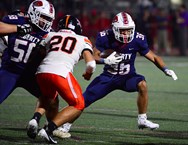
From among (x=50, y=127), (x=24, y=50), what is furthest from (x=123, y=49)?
(x=50, y=127)

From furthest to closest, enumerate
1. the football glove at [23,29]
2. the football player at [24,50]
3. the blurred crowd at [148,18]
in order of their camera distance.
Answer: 1. the blurred crowd at [148,18]
2. the football player at [24,50]
3. the football glove at [23,29]

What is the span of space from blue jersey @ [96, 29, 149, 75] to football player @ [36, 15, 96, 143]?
1.20 meters

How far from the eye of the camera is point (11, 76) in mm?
8109

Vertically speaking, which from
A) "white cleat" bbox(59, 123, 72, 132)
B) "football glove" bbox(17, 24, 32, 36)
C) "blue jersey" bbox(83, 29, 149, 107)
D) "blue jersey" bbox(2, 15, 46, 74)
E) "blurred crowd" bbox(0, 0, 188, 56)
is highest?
"football glove" bbox(17, 24, 32, 36)

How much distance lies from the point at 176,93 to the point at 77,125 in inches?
170

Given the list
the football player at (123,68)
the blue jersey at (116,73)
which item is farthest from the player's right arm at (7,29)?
the blue jersey at (116,73)

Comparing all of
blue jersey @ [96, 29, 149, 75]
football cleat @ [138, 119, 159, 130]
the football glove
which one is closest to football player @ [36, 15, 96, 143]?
the football glove

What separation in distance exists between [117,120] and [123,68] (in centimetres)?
97

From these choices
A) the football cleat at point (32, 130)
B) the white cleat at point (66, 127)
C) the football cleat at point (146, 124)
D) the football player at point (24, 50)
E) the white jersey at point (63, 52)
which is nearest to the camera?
the football cleat at point (32, 130)

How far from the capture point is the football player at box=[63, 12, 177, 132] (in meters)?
8.80

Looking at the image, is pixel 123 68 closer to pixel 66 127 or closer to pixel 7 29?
pixel 66 127

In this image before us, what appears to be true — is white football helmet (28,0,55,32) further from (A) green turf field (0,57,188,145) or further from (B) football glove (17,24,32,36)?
(A) green turf field (0,57,188,145)

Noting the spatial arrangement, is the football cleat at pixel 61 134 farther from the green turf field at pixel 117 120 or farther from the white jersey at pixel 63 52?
the white jersey at pixel 63 52

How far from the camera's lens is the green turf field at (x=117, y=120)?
7922mm
